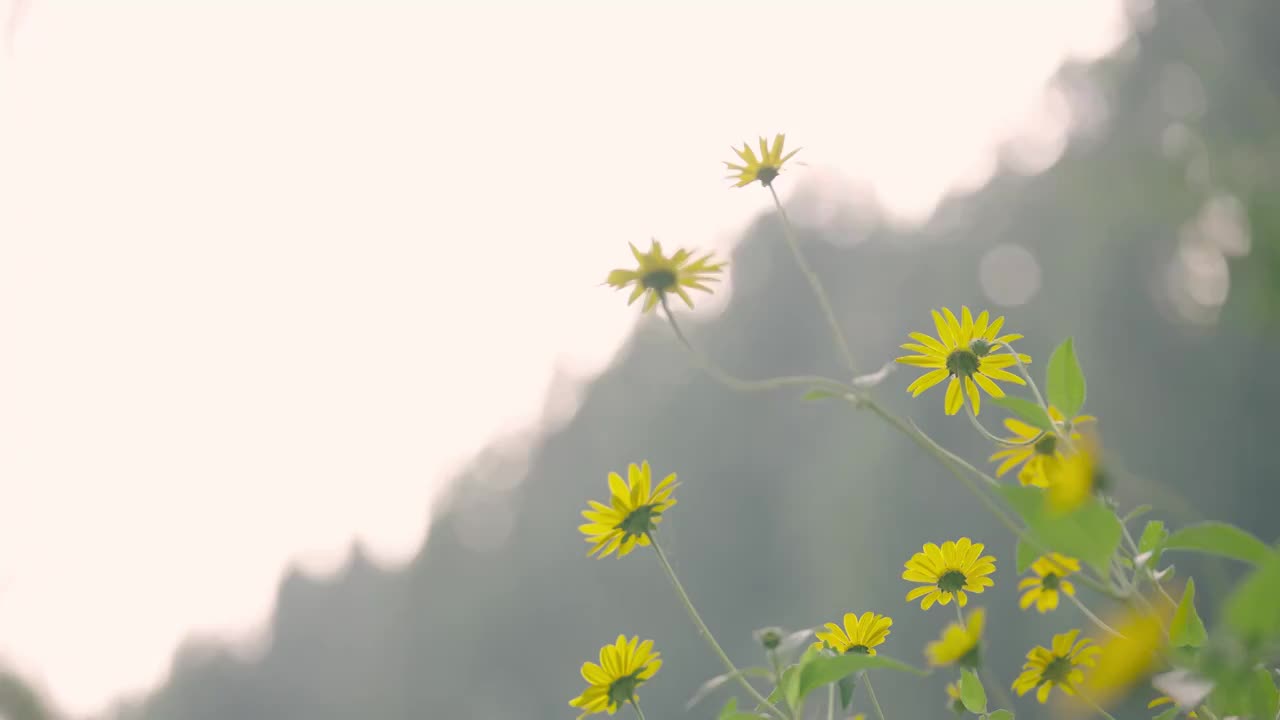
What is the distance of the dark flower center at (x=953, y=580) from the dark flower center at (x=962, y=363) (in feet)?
0.79

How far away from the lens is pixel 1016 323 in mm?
12031

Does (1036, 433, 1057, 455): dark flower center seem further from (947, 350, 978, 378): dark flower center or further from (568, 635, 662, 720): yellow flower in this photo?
(568, 635, 662, 720): yellow flower

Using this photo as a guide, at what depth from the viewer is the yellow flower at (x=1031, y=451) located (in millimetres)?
959

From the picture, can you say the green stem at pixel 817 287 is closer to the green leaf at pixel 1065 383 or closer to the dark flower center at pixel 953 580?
the green leaf at pixel 1065 383

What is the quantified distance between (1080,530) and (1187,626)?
0.29 m

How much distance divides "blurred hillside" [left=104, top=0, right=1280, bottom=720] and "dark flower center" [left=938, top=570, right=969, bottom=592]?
0.56m

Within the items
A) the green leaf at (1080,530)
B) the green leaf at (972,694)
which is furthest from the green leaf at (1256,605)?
the green leaf at (972,694)

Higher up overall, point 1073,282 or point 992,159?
point 992,159

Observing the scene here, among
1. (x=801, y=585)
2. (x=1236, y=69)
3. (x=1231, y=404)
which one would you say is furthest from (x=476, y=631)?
(x=1236, y=69)

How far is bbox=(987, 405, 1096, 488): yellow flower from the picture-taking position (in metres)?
0.96

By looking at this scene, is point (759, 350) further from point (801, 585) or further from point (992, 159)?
point (992, 159)

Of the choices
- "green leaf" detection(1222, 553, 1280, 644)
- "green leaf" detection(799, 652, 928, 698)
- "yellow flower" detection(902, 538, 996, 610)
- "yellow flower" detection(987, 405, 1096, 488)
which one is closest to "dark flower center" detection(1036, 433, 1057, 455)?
"yellow flower" detection(987, 405, 1096, 488)

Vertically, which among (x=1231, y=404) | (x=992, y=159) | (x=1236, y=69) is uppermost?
(x=992, y=159)

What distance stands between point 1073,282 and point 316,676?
64.1 ft
